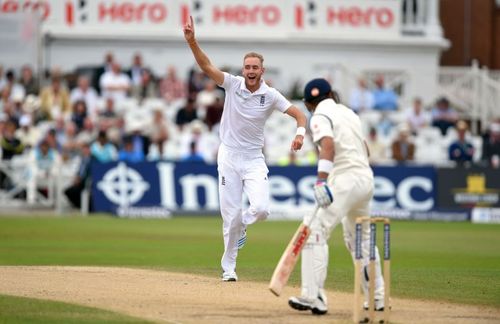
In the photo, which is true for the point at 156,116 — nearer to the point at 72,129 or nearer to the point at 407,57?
the point at 72,129

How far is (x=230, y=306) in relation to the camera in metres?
11.3

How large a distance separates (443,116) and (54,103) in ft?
29.7

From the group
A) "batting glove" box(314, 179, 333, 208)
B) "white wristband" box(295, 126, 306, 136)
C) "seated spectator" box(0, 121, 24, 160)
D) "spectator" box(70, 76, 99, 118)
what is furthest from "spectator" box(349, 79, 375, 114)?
"batting glove" box(314, 179, 333, 208)

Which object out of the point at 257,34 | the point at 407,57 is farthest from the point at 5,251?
the point at 407,57

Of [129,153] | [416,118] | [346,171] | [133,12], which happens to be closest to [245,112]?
[346,171]

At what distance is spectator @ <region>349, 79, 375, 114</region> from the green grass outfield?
5.10 metres

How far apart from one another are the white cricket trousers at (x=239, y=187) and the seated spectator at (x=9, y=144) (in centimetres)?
1434

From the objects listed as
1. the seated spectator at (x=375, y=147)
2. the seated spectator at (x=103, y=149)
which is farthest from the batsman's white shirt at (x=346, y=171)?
the seated spectator at (x=375, y=147)

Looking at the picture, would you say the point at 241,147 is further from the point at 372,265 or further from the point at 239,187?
the point at 372,265

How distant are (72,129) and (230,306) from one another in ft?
54.8

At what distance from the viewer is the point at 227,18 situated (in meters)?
33.2

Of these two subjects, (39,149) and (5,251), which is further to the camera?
(39,149)

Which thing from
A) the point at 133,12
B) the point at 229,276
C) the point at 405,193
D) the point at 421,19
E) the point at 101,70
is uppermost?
the point at 133,12

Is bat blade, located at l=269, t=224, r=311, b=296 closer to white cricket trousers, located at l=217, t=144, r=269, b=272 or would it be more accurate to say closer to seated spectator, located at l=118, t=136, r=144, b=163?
white cricket trousers, located at l=217, t=144, r=269, b=272
